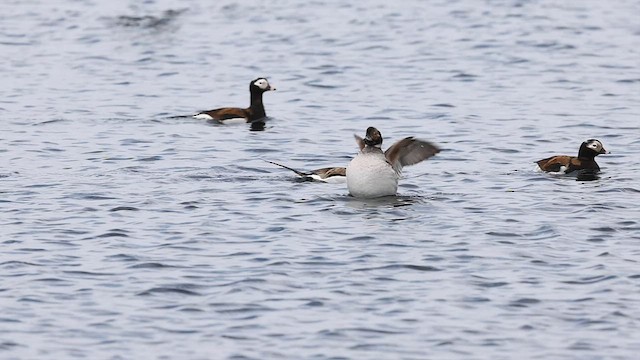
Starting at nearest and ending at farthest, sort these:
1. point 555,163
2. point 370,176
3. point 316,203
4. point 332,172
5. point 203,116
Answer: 1. point 370,176
2. point 316,203
3. point 332,172
4. point 555,163
5. point 203,116

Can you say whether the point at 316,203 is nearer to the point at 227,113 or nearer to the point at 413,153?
the point at 413,153

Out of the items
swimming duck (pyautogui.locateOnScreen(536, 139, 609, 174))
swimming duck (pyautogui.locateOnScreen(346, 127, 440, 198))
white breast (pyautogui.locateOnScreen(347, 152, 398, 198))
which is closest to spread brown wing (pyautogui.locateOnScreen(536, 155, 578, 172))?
swimming duck (pyautogui.locateOnScreen(536, 139, 609, 174))

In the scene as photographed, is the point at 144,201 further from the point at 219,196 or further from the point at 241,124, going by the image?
the point at 241,124

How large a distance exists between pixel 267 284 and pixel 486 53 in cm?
2141

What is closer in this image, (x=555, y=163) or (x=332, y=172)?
(x=332, y=172)

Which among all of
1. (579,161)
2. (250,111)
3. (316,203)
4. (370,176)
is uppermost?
(370,176)

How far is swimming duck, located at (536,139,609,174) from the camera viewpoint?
21.1 m

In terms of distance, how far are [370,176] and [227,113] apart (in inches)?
334

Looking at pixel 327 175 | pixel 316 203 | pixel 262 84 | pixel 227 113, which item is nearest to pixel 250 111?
pixel 227 113

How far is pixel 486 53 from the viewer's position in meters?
35.2

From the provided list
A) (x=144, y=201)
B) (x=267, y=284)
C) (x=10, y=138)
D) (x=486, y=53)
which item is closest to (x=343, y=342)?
(x=267, y=284)

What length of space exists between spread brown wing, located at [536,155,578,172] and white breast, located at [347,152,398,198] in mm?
2914

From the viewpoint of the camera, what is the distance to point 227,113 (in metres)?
27.0

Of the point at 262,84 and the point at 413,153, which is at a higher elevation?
the point at 413,153
